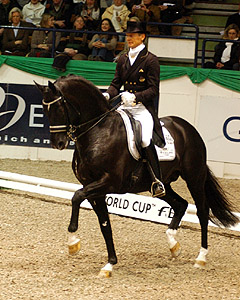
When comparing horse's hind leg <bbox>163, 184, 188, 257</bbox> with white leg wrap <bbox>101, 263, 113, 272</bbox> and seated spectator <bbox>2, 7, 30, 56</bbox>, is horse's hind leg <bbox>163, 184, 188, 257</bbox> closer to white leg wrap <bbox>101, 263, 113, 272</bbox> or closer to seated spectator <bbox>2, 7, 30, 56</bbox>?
white leg wrap <bbox>101, 263, 113, 272</bbox>

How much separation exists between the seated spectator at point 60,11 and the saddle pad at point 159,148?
7.34 metres

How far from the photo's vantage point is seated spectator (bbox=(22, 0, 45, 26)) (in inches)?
554

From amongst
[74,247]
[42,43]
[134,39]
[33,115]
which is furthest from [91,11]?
[74,247]

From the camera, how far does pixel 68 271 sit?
19.6 ft

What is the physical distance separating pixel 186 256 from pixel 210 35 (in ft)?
28.2

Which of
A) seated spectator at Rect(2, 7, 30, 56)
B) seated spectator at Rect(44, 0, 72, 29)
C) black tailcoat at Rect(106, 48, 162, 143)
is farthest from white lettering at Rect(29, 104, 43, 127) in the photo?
black tailcoat at Rect(106, 48, 162, 143)

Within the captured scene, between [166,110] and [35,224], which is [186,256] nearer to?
[35,224]

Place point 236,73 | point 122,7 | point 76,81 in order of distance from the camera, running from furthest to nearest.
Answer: point 122,7
point 236,73
point 76,81

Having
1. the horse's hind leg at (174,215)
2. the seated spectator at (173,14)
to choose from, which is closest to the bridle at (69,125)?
the horse's hind leg at (174,215)

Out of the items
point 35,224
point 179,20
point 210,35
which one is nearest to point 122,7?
point 179,20

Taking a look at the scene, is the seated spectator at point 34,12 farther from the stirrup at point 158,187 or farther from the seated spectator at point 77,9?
the stirrup at point 158,187

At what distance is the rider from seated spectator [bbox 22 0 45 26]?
8.06m

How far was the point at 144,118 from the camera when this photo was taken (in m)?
6.33

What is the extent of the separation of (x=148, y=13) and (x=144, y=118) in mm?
7399
